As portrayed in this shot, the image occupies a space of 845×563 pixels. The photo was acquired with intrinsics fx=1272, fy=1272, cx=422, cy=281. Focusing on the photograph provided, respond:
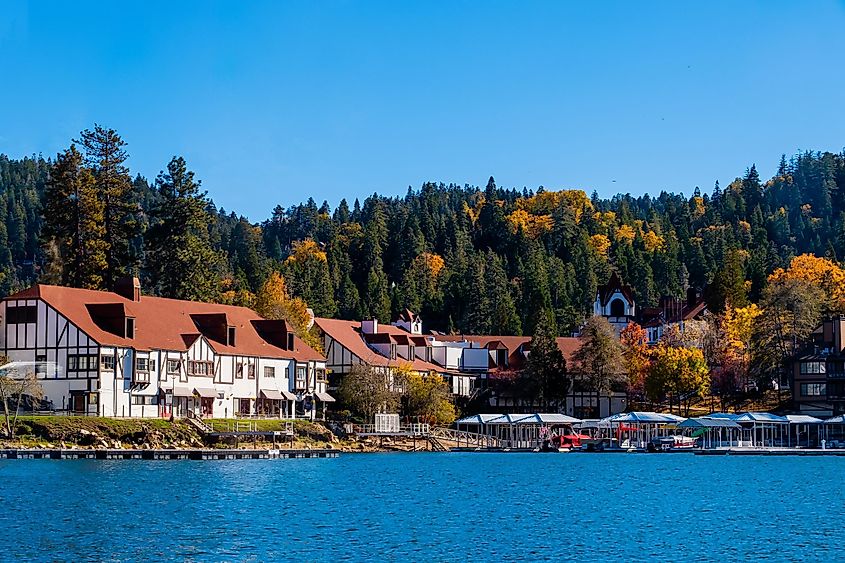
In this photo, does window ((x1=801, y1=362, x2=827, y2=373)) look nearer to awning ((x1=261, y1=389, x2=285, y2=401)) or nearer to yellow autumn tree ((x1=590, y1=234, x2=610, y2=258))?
awning ((x1=261, y1=389, x2=285, y2=401))

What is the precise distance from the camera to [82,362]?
76500 mm

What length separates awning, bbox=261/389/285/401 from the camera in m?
88.2

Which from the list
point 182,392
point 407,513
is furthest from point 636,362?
point 407,513

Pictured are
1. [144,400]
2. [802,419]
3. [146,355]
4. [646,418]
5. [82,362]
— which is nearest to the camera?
[82,362]

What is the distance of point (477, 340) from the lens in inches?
4663

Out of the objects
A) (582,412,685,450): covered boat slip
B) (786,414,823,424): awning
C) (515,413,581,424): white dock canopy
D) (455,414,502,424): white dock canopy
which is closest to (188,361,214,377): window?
(455,414,502,424): white dock canopy

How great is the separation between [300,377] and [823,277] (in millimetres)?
56471

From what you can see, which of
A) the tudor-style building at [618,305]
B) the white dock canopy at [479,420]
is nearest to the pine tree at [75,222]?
the white dock canopy at [479,420]

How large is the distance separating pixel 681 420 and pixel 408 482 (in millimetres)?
39289

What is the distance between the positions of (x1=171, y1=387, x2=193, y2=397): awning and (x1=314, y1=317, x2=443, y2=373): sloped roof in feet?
70.7

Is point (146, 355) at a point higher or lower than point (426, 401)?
higher

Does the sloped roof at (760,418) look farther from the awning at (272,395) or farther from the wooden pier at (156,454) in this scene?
the awning at (272,395)

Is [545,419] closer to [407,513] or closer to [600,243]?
[407,513]

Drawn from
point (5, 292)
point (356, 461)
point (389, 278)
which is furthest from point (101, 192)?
point (5, 292)
